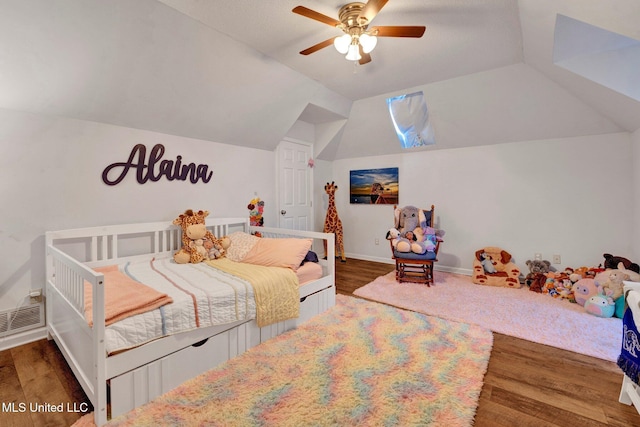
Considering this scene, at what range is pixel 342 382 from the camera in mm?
1592

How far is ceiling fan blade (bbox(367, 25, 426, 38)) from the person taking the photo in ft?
5.95

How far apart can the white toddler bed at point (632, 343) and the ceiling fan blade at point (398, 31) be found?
1.85 m

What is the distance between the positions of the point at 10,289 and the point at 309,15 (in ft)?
9.21

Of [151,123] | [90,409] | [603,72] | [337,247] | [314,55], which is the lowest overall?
[90,409]

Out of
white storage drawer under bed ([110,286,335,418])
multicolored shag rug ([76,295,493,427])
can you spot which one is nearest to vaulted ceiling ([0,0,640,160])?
white storage drawer under bed ([110,286,335,418])

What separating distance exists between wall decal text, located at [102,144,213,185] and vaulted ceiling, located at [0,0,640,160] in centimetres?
24

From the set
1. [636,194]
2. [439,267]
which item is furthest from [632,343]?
[439,267]

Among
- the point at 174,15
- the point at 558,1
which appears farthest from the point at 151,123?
the point at 558,1

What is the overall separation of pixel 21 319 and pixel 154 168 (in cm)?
149

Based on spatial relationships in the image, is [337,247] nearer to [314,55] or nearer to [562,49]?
[314,55]

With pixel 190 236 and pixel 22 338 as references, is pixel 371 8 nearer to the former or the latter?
pixel 190 236

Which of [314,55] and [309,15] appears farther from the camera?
[314,55]

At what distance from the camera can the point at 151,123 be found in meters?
2.59

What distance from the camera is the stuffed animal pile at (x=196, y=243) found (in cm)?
253
